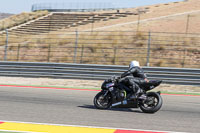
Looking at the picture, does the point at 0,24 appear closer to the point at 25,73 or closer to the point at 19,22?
the point at 19,22

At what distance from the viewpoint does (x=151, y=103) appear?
31.0ft

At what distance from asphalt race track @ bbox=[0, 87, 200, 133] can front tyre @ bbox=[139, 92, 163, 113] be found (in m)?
0.15

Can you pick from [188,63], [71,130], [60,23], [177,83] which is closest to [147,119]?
[71,130]

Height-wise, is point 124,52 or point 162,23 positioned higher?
point 162,23

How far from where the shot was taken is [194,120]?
28.6ft

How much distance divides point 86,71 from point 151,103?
8.53 metres

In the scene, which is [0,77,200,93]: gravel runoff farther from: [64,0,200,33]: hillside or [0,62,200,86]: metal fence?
[64,0,200,33]: hillside

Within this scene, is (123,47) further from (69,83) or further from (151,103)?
(151,103)

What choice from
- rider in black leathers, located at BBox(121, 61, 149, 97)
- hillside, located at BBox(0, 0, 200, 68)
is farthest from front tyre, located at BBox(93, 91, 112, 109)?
hillside, located at BBox(0, 0, 200, 68)

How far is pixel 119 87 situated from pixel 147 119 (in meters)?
1.52

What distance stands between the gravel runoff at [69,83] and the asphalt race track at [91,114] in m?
4.05

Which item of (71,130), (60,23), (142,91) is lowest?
(71,130)

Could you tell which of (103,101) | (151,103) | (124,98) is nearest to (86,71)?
(103,101)

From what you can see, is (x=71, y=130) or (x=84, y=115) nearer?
(x=71, y=130)
